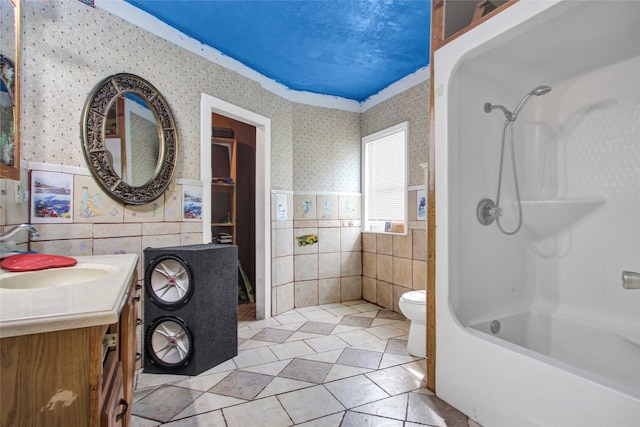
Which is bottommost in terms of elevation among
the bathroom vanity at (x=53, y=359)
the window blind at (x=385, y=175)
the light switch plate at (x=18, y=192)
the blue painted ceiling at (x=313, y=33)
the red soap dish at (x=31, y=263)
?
the bathroom vanity at (x=53, y=359)

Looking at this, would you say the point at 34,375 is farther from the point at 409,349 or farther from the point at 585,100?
the point at 585,100

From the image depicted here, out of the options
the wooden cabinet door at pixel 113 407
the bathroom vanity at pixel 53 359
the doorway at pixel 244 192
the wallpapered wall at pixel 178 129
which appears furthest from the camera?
the doorway at pixel 244 192

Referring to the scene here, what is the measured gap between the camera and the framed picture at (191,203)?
94.2 inches

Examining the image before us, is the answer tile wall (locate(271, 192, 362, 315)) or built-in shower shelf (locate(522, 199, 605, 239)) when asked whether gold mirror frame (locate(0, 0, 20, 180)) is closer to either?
tile wall (locate(271, 192, 362, 315))

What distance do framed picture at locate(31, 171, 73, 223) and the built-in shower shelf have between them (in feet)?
8.77

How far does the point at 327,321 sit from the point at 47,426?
8.29 ft

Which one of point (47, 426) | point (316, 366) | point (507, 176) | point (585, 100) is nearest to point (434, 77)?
point (507, 176)

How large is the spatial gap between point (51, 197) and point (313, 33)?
6.52 feet

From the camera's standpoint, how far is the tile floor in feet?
5.29

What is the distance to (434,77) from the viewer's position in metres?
1.84

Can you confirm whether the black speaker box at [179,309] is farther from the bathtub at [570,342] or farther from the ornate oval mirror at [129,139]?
the bathtub at [570,342]

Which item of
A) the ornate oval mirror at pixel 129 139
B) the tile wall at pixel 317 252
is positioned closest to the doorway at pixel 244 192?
the tile wall at pixel 317 252

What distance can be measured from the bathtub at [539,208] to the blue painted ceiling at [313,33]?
69 centimetres

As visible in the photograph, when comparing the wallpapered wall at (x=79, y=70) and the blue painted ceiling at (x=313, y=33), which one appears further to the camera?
the blue painted ceiling at (x=313, y=33)
